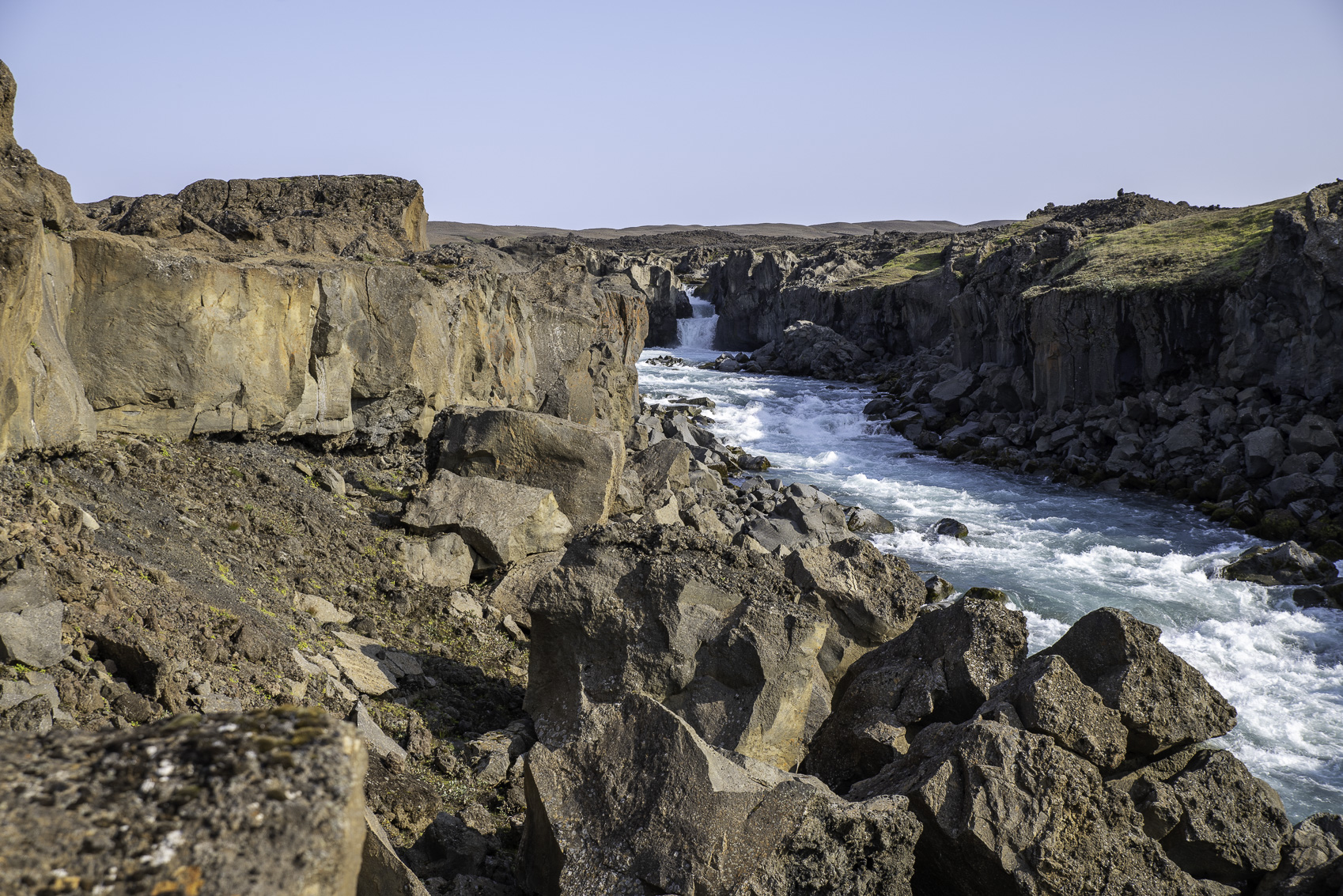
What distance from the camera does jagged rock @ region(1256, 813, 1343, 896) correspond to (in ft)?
20.2

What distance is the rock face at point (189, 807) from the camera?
2811 millimetres

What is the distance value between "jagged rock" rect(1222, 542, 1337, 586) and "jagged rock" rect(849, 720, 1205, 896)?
16.1 m

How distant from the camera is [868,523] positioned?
75.9ft

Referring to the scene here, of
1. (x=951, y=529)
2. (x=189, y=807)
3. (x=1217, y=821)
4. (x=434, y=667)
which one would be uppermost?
(x=189, y=807)

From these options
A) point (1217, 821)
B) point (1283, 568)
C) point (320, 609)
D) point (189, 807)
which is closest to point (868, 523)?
point (1283, 568)

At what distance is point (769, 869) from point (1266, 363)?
99.1ft

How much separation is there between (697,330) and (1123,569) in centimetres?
5491

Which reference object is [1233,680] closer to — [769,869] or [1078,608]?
[1078,608]

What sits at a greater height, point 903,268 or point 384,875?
point 903,268

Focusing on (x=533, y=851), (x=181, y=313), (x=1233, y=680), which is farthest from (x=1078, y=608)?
(x=181, y=313)

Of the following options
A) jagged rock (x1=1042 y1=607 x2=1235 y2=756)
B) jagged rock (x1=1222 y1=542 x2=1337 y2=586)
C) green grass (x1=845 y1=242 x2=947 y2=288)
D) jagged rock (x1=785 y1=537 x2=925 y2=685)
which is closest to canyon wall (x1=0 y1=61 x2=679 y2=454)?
jagged rock (x1=785 y1=537 x2=925 y2=685)

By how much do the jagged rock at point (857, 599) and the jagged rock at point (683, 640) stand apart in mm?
932

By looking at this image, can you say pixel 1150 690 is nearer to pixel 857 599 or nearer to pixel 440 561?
pixel 857 599

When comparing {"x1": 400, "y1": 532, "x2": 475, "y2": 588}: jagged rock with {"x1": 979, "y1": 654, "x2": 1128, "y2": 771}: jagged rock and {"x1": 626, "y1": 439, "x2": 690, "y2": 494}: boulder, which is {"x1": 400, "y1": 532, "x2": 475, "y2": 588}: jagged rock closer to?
{"x1": 626, "y1": 439, "x2": 690, "y2": 494}: boulder
